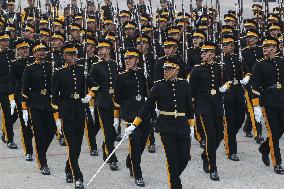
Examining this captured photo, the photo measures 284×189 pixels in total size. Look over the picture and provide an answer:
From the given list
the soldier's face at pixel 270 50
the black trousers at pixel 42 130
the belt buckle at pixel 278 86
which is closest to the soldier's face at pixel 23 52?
the black trousers at pixel 42 130

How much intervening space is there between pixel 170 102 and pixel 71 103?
151 cm

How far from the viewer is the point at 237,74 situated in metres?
10.6

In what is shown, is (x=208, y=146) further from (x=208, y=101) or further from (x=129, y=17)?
(x=129, y=17)

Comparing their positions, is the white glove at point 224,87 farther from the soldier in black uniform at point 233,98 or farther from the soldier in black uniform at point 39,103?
the soldier in black uniform at point 39,103

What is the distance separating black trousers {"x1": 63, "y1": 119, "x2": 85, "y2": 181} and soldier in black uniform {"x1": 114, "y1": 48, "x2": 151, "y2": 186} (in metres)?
0.70

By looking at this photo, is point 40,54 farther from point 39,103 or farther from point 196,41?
point 196,41

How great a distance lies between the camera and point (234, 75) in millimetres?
10602

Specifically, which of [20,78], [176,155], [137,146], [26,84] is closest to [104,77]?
[26,84]

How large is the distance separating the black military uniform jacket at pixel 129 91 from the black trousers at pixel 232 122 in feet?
5.60

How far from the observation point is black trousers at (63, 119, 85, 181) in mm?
8820

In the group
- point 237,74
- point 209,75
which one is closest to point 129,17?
point 237,74

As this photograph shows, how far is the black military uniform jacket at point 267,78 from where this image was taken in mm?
9672

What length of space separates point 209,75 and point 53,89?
227cm

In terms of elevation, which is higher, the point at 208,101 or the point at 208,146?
the point at 208,101
